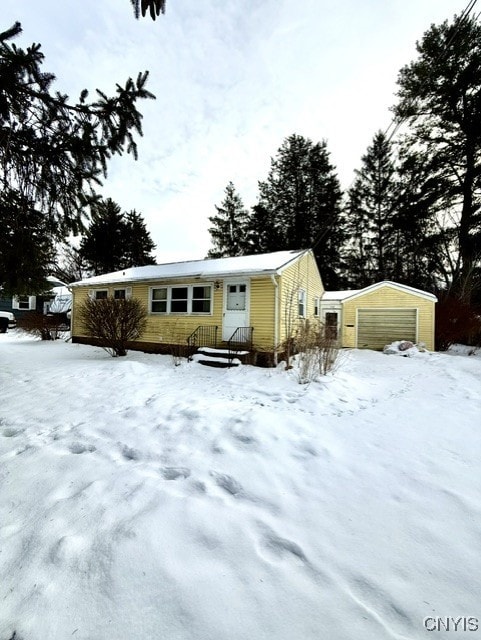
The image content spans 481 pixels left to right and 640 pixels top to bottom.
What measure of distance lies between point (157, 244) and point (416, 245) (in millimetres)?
27024

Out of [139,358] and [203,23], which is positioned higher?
[203,23]

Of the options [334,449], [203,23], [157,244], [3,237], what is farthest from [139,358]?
[157,244]

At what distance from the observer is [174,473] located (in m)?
2.66

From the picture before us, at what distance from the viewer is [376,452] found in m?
3.08

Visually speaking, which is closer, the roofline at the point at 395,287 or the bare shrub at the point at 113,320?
the bare shrub at the point at 113,320

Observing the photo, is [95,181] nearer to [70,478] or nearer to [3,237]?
[3,237]

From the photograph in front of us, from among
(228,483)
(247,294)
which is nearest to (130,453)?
(228,483)

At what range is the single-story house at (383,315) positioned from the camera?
12594 millimetres

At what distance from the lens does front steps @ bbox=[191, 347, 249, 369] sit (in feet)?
27.1

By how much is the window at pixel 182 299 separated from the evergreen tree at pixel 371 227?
18.0m

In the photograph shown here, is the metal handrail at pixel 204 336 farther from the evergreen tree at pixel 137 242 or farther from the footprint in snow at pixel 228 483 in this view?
the evergreen tree at pixel 137 242

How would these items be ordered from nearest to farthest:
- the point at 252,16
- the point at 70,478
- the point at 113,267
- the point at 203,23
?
the point at 70,478 → the point at 203,23 → the point at 252,16 → the point at 113,267

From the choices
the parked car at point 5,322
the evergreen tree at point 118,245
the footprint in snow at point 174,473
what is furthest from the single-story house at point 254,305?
the evergreen tree at point 118,245

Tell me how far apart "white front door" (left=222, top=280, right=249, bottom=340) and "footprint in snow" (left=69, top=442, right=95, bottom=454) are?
22.5 feet
